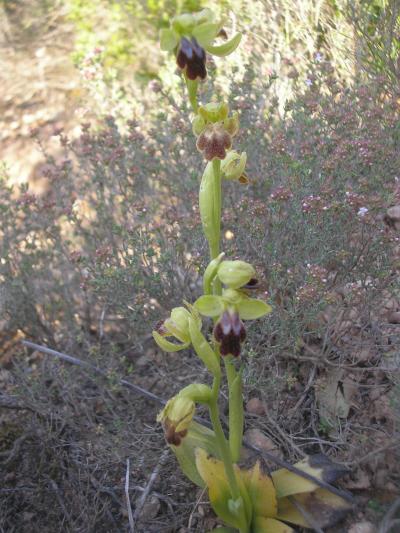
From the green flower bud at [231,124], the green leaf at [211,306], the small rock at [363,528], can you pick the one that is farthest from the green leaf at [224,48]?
the small rock at [363,528]

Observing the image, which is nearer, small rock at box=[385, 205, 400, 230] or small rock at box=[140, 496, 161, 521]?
small rock at box=[140, 496, 161, 521]

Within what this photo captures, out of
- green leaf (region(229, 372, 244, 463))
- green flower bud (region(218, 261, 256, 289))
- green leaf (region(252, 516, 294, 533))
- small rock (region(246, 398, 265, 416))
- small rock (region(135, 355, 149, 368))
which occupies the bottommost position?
small rock (region(135, 355, 149, 368))

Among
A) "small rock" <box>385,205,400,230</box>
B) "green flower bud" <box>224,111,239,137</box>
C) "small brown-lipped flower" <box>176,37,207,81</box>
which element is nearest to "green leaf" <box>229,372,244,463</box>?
"green flower bud" <box>224,111,239,137</box>

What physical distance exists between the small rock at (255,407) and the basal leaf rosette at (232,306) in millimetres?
950

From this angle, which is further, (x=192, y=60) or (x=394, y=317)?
(x=394, y=317)

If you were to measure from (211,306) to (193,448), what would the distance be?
649mm

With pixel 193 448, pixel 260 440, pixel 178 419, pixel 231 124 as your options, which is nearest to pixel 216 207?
pixel 231 124

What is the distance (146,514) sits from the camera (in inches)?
89.6

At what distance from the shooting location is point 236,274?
163cm

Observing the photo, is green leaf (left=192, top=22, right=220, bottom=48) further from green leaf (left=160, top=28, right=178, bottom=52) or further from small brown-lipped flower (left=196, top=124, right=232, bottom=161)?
small brown-lipped flower (left=196, top=124, right=232, bottom=161)

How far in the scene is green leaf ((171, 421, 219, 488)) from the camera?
6.58 feet

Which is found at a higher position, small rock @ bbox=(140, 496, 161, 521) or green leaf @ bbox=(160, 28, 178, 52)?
green leaf @ bbox=(160, 28, 178, 52)

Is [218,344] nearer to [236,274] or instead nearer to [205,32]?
[236,274]

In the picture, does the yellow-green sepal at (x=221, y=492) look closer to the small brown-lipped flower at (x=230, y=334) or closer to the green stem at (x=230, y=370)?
the green stem at (x=230, y=370)
